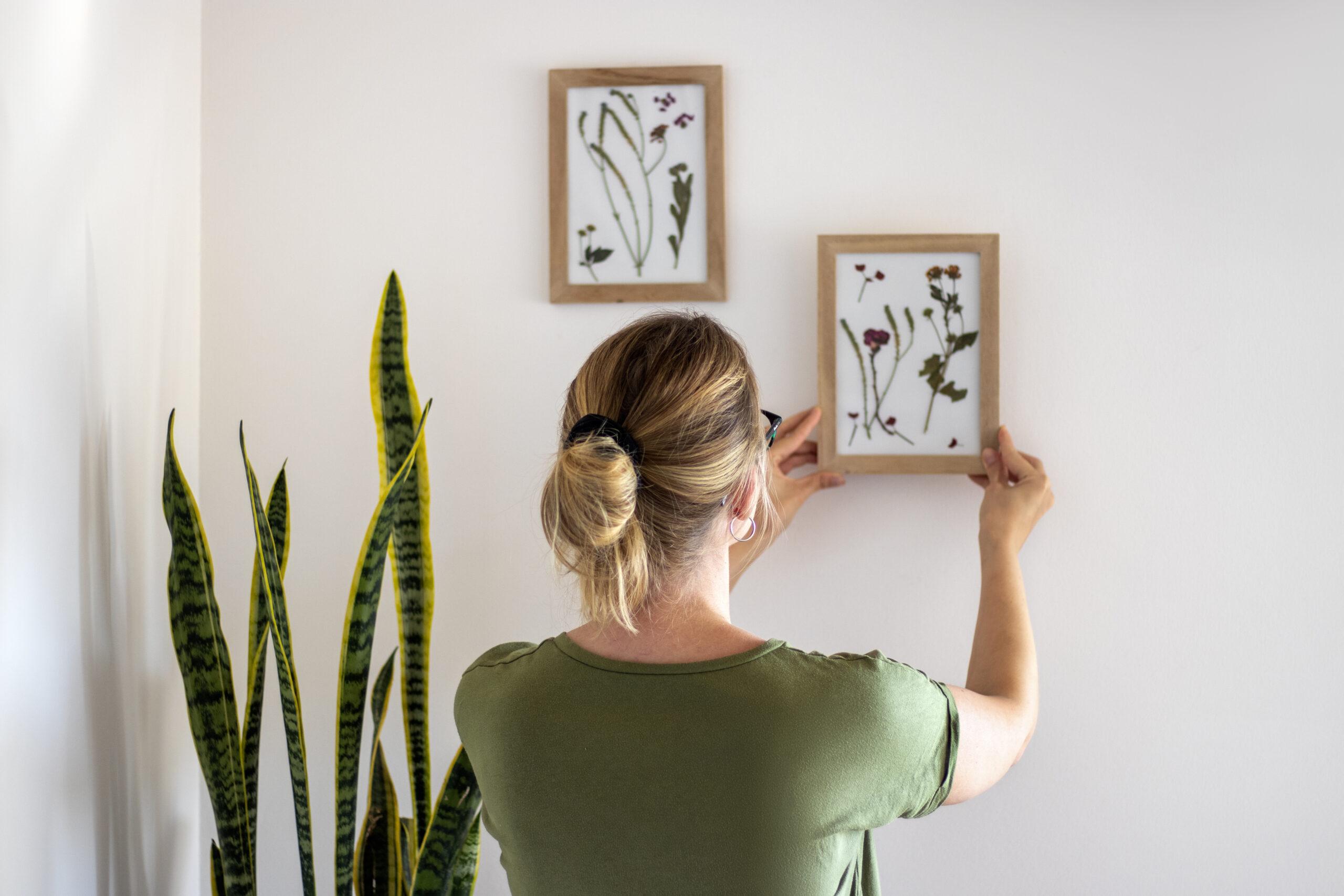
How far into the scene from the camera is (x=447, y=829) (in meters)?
1.22

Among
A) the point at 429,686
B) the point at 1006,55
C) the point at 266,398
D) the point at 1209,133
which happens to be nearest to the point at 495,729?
the point at 429,686

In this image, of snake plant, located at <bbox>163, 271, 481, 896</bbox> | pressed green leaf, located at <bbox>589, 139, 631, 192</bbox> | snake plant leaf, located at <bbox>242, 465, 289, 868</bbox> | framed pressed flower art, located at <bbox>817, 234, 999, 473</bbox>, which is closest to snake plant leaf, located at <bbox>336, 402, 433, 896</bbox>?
snake plant, located at <bbox>163, 271, 481, 896</bbox>

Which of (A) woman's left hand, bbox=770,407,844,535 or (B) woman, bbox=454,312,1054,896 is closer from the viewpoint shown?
(B) woman, bbox=454,312,1054,896

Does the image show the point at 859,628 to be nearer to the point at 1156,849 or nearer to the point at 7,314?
the point at 1156,849

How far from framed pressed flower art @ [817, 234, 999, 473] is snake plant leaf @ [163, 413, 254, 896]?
881mm

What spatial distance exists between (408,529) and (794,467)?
59 centimetres

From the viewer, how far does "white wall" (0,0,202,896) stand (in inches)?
42.7

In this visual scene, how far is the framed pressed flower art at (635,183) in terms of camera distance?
4.87 feet

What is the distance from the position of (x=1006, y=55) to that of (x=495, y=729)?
127 centimetres

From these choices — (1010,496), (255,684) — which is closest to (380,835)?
(255,684)

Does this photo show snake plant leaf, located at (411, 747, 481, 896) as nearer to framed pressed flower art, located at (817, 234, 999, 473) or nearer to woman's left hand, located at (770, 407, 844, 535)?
woman's left hand, located at (770, 407, 844, 535)

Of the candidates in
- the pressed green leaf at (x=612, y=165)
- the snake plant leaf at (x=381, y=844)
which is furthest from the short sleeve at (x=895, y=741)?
the pressed green leaf at (x=612, y=165)

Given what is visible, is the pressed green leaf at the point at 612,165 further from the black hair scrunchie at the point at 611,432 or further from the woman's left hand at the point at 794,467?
the black hair scrunchie at the point at 611,432

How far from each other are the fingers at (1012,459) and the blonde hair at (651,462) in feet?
2.07
